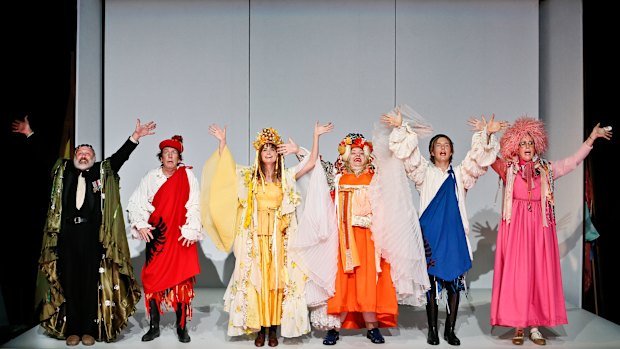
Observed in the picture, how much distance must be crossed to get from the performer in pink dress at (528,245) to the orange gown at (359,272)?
2.80ft

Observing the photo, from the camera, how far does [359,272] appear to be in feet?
15.5

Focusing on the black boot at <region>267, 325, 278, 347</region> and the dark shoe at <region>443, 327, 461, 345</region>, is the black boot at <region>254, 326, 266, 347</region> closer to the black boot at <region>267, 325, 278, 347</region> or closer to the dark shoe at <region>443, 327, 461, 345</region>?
the black boot at <region>267, 325, 278, 347</region>

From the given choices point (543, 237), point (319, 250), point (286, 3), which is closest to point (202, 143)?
point (286, 3)

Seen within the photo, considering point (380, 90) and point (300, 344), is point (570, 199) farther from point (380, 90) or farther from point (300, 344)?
point (300, 344)

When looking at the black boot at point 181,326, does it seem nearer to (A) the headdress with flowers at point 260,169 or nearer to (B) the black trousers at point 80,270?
(B) the black trousers at point 80,270

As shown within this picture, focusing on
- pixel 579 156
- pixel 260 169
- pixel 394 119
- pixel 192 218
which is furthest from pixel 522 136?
pixel 192 218

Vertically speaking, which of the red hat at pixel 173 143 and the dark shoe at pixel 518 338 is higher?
the red hat at pixel 173 143

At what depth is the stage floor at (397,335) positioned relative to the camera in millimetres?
4801

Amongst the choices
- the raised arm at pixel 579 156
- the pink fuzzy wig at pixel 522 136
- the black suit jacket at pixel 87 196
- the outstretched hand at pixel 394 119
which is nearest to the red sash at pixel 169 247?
the black suit jacket at pixel 87 196

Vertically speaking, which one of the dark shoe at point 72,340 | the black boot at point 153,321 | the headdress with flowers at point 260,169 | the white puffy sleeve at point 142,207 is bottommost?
the dark shoe at point 72,340

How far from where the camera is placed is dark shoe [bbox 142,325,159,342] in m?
4.89

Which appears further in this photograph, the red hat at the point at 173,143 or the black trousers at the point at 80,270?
the red hat at the point at 173,143

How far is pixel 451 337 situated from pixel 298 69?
11.7ft

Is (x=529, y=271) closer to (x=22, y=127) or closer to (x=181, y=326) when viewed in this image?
(x=181, y=326)
